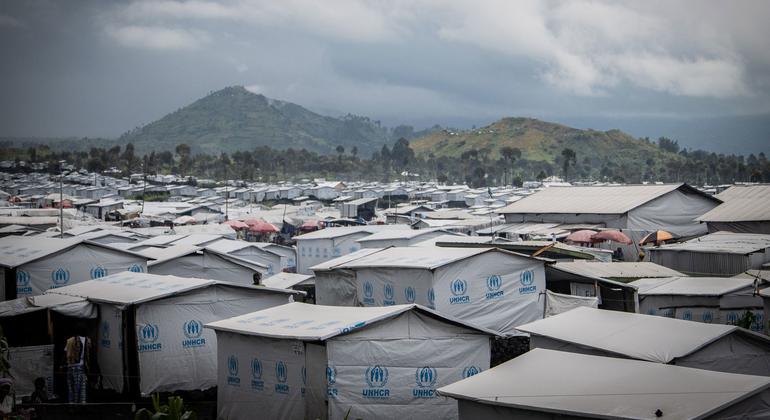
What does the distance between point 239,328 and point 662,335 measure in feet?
21.1

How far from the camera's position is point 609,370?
9.84m

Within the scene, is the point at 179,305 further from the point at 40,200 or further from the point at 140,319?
the point at 40,200

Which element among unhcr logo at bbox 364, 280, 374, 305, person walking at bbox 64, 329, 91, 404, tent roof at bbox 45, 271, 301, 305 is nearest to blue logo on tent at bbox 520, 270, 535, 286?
unhcr logo at bbox 364, 280, 374, 305

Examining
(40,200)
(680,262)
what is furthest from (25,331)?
(40,200)

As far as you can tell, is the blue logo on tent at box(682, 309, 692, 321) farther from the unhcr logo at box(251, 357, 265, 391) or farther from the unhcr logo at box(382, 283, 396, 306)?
the unhcr logo at box(251, 357, 265, 391)

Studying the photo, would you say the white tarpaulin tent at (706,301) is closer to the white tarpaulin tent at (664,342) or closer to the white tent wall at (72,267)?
the white tarpaulin tent at (664,342)

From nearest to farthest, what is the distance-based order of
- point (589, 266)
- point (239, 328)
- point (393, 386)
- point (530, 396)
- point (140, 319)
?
point (530, 396) < point (393, 386) < point (239, 328) < point (140, 319) < point (589, 266)

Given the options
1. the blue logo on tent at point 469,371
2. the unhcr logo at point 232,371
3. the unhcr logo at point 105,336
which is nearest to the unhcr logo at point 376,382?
the blue logo on tent at point 469,371

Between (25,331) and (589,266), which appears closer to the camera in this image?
(25,331)

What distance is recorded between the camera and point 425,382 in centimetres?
1225

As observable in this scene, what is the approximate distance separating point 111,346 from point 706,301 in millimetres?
12881

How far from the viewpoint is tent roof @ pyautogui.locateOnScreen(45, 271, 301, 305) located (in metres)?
15.3

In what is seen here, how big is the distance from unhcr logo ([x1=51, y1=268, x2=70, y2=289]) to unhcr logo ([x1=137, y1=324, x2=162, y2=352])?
219 inches

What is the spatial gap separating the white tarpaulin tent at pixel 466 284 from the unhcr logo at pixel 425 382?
3.84m
